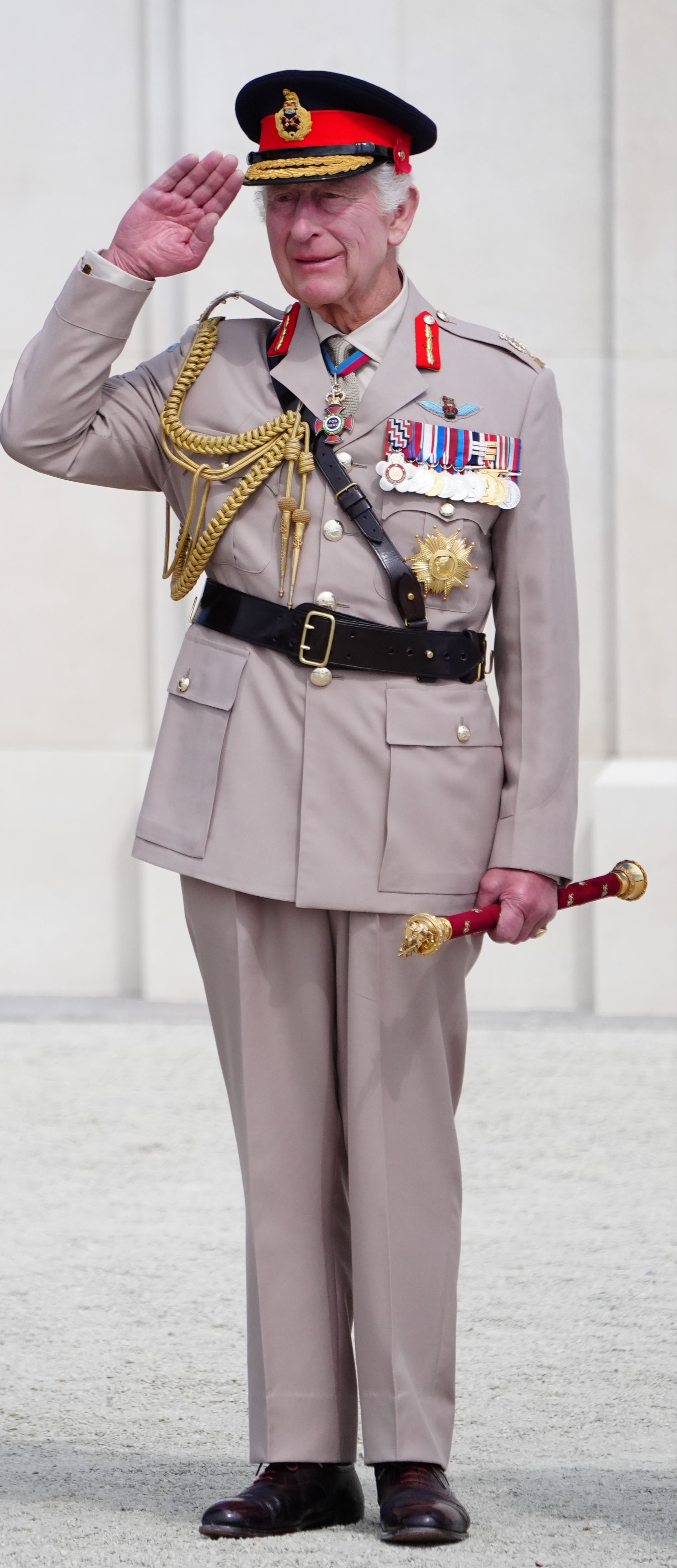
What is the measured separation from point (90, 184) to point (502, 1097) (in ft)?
10.7

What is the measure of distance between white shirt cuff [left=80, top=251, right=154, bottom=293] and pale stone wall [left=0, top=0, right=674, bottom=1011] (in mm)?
3719

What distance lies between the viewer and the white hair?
7.81 ft

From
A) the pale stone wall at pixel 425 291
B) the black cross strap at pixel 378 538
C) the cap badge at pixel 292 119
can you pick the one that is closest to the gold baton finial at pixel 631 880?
the black cross strap at pixel 378 538

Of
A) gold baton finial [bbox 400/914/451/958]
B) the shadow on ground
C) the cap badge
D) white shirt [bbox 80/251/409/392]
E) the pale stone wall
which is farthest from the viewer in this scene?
the pale stone wall

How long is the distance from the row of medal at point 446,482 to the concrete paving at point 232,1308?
4.32 feet

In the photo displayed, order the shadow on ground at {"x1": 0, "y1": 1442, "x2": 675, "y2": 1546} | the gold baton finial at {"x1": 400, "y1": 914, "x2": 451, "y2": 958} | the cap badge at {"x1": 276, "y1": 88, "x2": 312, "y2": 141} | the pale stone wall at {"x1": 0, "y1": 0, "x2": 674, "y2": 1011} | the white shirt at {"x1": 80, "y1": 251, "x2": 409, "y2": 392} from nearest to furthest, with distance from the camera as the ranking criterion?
the gold baton finial at {"x1": 400, "y1": 914, "x2": 451, "y2": 958} → the cap badge at {"x1": 276, "y1": 88, "x2": 312, "y2": 141} → the white shirt at {"x1": 80, "y1": 251, "x2": 409, "y2": 392} → the shadow on ground at {"x1": 0, "y1": 1442, "x2": 675, "y2": 1546} → the pale stone wall at {"x1": 0, "y1": 0, "x2": 674, "y2": 1011}

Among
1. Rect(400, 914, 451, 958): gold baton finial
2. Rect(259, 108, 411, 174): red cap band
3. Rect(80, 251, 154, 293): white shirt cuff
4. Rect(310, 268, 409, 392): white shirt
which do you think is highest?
Rect(259, 108, 411, 174): red cap band

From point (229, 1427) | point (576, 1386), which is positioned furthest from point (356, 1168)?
point (576, 1386)

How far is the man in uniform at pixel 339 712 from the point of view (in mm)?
2393

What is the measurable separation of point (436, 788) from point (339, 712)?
6.4 inches

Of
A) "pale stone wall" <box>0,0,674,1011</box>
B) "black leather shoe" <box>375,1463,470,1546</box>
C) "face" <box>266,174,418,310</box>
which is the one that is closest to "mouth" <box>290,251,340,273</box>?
"face" <box>266,174,418,310</box>

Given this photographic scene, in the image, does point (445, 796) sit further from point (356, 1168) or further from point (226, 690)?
point (356, 1168)

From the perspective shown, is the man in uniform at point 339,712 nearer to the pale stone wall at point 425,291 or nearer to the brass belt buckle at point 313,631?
the brass belt buckle at point 313,631

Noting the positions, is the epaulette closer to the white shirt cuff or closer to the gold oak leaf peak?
the gold oak leaf peak
